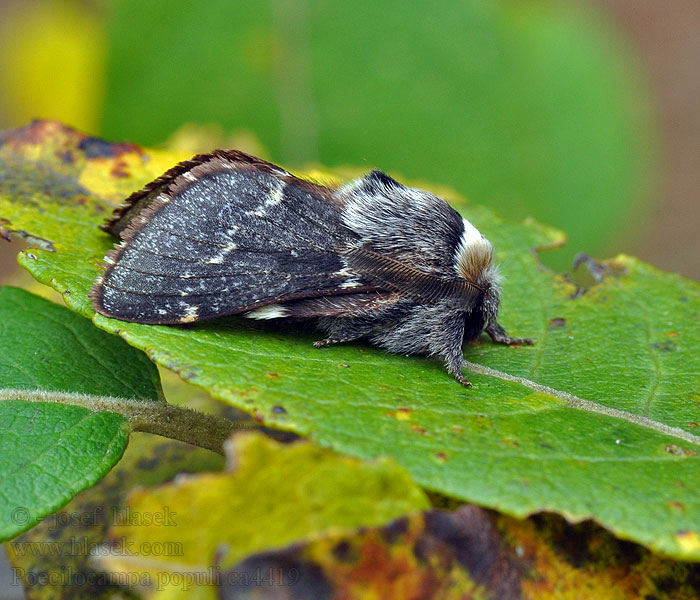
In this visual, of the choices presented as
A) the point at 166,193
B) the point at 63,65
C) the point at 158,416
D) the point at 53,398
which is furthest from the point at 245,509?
the point at 63,65

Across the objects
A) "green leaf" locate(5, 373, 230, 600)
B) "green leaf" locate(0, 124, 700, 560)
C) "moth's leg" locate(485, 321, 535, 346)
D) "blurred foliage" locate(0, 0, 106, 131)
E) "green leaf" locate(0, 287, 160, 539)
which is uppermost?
"blurred foliage" locate(0, 0, 106, 131)

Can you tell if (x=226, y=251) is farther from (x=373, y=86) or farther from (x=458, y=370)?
(x=373, y=86)

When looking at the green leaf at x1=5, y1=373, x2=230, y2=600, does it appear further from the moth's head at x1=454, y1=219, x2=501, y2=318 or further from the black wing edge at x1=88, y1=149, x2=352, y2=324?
the moth's head at x1=454, y1=219, x2=501, y2=318

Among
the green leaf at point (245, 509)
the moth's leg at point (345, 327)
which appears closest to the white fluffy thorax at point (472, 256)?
the moth's leg at point (345, 327)

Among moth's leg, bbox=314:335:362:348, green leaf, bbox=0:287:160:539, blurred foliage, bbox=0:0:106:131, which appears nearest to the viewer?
green leaf, bbox=0:287:160:539

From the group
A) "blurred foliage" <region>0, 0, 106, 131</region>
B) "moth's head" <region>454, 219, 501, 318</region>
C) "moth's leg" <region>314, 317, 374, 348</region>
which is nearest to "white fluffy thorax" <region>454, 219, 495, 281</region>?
"moth's head" <region>454, 219, 501, 318</region>

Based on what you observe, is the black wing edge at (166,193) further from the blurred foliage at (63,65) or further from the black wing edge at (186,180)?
the blurred foliage at (63,65)
